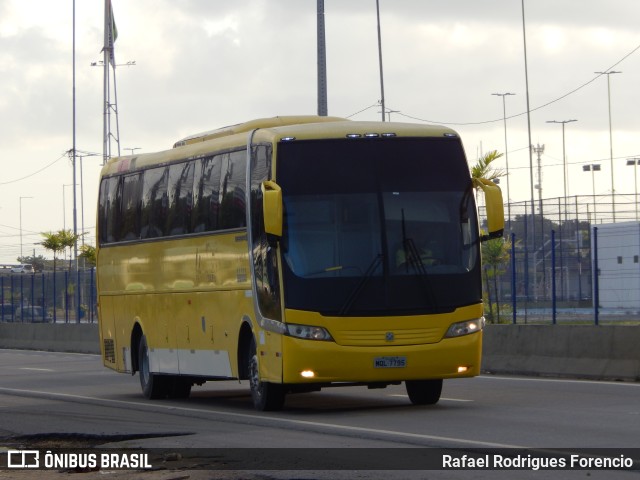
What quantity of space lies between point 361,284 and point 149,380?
6.19 m

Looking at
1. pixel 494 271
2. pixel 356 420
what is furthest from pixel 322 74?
pixel 356 420

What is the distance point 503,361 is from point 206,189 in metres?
7.45

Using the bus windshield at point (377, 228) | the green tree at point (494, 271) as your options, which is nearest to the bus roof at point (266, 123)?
the bus windshield at point (377, 228)

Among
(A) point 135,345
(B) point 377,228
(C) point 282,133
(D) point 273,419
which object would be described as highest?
(C) point 282,133

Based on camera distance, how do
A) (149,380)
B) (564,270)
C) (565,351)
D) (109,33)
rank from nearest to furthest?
(149,380), (565,351), (564,270), (109,33)

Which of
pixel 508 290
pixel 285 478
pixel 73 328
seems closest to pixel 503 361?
pixel 508 290

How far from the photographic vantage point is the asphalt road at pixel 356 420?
13.3 metres

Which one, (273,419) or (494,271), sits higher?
(494,271)

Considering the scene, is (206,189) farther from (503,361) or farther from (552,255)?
(552,255)

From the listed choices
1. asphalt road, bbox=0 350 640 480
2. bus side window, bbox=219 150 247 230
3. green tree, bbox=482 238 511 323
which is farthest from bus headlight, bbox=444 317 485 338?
green tree, bbox=482 238 511 323

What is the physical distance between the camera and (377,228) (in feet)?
56.3

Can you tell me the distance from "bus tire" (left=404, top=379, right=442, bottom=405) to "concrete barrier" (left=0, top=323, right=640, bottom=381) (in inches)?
175

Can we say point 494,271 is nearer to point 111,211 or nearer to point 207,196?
point 111,211

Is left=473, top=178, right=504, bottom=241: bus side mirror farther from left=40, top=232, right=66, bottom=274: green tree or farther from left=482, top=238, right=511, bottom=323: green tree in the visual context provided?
left=40, top=232, right=66, bottom=274: green tree
